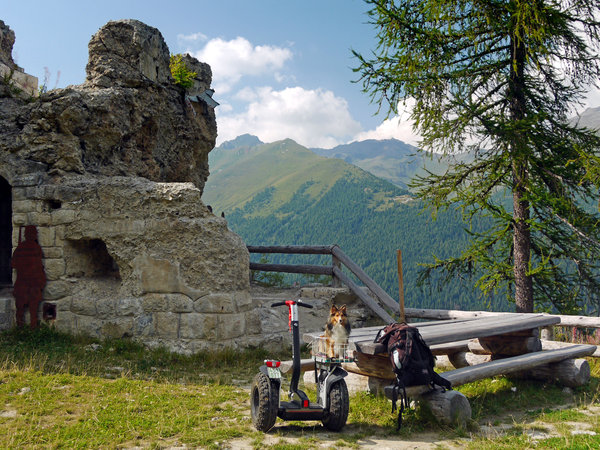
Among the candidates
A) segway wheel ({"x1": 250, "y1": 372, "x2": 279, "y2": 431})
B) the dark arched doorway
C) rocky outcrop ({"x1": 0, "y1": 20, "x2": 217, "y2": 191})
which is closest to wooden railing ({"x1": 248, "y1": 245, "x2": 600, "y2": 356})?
rocky outcrop ({"x1": 0, "y1": 20, "x2": 217, "y2": 191})

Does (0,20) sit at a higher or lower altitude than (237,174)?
lower

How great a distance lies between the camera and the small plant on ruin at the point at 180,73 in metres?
10.8

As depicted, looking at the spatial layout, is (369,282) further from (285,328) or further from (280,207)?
(280,207)

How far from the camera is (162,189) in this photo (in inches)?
302

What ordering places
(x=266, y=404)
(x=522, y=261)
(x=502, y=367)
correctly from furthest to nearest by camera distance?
(x=522, y=261), (x=502, y=367), (x=266, y=404)

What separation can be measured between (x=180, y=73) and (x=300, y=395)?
27.3ft

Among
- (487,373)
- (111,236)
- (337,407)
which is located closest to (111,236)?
(111,236)

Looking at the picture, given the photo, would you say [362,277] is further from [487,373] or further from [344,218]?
[344,218]

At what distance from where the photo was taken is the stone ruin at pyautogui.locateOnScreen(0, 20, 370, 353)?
7.43 m

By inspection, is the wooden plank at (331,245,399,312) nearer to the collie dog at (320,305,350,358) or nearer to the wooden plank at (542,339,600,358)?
the wooden plank at (542,339,600,358)

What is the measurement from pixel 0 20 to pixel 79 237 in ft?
→ 20.7

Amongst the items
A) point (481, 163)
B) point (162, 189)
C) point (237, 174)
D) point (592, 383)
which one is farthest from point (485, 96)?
point (237, 174)

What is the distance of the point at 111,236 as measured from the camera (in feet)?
25.3

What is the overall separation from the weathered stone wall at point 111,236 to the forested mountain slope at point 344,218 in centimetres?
604
